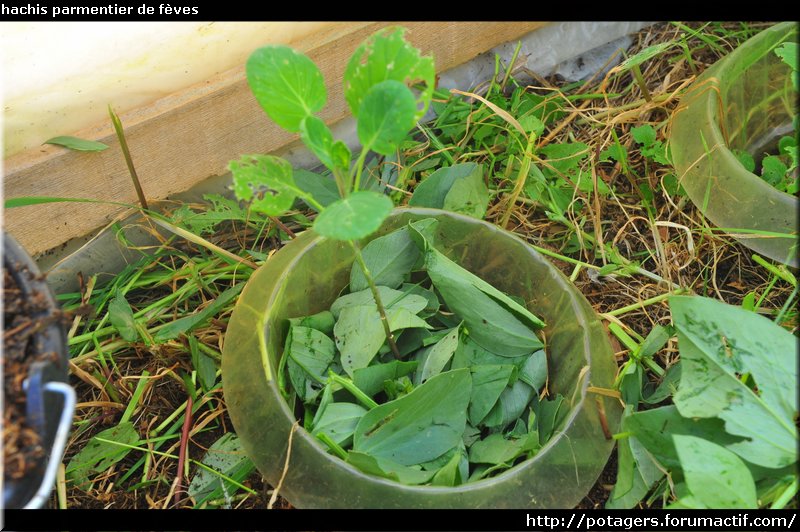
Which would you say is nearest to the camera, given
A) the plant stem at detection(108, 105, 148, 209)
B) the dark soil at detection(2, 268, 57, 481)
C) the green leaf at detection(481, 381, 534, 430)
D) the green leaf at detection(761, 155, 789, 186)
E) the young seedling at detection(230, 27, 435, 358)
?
the dark soil at detection(2, 268, 57, 481)

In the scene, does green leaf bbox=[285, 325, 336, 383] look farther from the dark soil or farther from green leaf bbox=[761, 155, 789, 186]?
green leaf bbox=[761, 155, 789, 186]

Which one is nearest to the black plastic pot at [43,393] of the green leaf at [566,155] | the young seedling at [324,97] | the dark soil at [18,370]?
the dark soil at [18,370]

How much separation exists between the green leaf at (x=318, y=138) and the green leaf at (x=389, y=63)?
0.12 feet

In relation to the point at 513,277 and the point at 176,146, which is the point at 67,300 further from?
the point at 513,277

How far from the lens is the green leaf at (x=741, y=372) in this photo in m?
0.73

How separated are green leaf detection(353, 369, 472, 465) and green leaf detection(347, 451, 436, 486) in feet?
0.04

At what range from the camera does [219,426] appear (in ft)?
3.08

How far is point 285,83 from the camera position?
2.14 feet

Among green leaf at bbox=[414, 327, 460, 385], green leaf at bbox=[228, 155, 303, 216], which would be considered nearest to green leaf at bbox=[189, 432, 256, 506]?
green leaf at bbox=[414, 327, 460, 385]

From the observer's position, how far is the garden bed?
91cm

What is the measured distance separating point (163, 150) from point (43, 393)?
582 mm

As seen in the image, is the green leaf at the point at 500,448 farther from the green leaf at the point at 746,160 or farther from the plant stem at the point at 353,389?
the green leaf at the point at 746,160

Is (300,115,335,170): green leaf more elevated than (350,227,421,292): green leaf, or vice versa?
(300,115,335,170): green leaf

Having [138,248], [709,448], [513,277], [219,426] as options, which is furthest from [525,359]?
[138,248]
